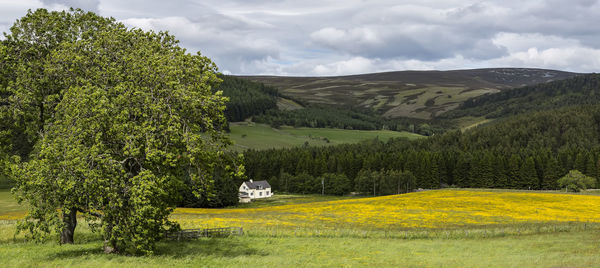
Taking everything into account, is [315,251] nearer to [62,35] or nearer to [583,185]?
[62,35]

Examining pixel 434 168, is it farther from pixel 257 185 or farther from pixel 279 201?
pixel 257 185

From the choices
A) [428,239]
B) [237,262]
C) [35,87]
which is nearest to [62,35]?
[35,87]

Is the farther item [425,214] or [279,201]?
[279,201]

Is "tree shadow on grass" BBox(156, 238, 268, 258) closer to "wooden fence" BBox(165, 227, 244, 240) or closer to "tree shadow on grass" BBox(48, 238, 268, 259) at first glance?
"tree shadow on grass" BBox(48, 238, 268, 259)

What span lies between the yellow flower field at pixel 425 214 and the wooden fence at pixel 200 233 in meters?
4.83

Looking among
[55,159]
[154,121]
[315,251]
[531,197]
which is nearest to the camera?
[55,159]

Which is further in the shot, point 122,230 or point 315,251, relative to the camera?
point 315,251

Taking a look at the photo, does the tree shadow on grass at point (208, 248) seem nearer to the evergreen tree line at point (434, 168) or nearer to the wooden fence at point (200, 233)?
the wooden fence at point (200, 233)

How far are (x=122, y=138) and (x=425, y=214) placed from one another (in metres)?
47.0

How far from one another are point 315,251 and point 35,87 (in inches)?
907

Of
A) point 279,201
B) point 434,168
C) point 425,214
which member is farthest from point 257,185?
point 425,214

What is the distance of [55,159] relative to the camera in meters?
26.8

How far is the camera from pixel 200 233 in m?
39.9

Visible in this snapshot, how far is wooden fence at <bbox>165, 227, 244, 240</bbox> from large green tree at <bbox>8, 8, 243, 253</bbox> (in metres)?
6.86
